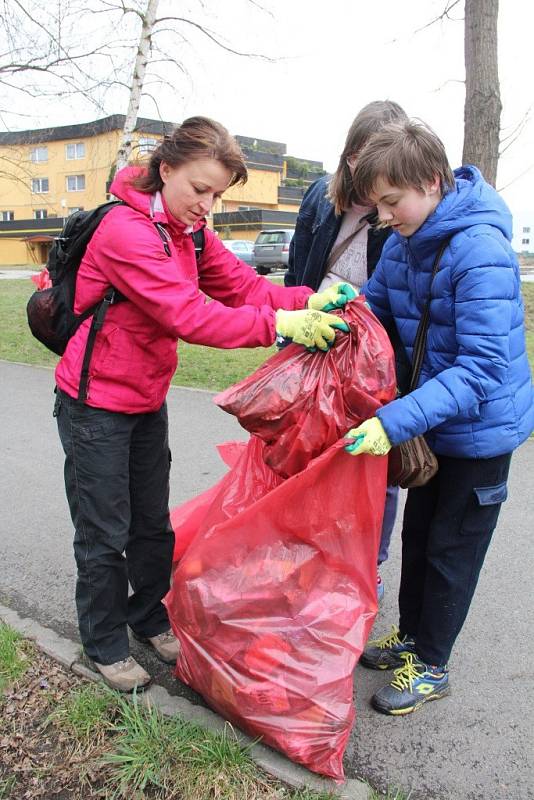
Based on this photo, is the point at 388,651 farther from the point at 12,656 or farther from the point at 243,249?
the point at 243,249

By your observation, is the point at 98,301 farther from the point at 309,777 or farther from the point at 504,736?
the point at 504,736

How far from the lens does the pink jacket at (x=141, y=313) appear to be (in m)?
1.96

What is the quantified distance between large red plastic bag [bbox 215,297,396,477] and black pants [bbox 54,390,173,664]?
1.54 ft

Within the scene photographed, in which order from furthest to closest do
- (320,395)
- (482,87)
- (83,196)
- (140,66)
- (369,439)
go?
(83,196) < (140,66) < (482,87) < (320,395) < (369,439)

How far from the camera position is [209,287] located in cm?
257

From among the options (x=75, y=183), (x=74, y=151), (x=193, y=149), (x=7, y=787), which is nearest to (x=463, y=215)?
(x=193, y=149)

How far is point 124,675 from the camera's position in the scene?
233 cm

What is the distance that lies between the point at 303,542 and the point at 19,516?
251cm

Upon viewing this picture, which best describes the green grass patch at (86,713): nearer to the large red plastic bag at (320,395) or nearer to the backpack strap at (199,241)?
the large red plastic bag at (320,395)

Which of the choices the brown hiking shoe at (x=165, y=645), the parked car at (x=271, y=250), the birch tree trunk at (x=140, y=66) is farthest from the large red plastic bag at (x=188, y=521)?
the parked car at (x=271, y=250)

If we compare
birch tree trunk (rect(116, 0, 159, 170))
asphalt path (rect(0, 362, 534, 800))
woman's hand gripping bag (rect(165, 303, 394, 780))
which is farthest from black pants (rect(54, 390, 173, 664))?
birch tree trunk (rect(116, 0, 159, 170))

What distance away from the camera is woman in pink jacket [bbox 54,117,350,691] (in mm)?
1979

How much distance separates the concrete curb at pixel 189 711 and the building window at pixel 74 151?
45.9 metres

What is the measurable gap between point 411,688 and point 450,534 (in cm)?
59
